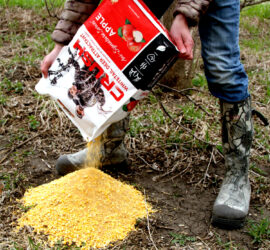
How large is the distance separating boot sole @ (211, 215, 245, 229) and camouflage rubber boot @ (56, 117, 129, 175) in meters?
0.73

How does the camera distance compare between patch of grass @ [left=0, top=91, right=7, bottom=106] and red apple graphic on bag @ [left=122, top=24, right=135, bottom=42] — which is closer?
red apple graphic on bag @ [left=122, top=24, right=135, bottom=42]

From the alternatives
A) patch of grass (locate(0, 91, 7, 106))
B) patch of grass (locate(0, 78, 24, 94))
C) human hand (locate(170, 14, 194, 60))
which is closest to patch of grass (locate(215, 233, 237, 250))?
human hand (locate(170, 14, 194, 60))

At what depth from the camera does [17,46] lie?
4141 millimetres

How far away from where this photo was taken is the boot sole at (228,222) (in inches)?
72.0

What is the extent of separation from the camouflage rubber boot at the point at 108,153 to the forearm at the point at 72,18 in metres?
0.63

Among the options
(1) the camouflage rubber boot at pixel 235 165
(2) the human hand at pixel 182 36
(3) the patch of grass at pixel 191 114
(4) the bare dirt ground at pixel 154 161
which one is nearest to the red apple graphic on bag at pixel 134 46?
(2) the human hand at pixel 182 36

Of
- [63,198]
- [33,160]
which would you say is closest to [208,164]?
[63,198]

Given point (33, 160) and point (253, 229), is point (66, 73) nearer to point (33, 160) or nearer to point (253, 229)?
point (33, 160)

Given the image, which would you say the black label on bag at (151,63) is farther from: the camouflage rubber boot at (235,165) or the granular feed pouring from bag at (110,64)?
the camouflage rubber boot at (235,165)

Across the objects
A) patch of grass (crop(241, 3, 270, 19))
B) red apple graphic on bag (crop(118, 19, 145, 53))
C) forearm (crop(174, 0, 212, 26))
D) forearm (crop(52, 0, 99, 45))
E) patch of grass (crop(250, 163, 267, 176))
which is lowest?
patch of grass (crop(241, 3, 270, 19))

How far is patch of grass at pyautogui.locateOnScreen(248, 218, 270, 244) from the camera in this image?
5.74ft

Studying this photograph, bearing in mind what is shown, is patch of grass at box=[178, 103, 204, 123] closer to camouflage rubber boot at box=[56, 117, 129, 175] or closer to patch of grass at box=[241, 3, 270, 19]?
camouflage rubber boot at box=[56, 117, 129, 175]

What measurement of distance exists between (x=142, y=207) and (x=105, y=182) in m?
0.25

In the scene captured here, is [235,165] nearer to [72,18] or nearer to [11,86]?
[72,18]
